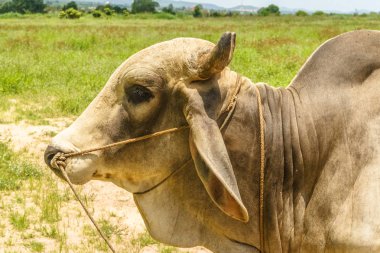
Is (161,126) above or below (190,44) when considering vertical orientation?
below

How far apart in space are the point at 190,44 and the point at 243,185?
701 millimetres

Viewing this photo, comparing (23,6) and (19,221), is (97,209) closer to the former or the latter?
(19,221)

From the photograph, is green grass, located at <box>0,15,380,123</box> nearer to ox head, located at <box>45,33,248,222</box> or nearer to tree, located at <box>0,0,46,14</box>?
ox head, located at <box>45,33,248,222</box>

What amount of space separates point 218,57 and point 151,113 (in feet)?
1.43

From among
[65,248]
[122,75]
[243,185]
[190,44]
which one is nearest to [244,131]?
[243,185]

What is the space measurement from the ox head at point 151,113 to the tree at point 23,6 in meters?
75.1

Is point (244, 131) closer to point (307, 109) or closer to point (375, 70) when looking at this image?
point (307, 109)

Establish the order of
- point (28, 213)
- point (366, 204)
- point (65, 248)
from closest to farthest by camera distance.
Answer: point (366, 204) < point (65, 248) < point (28, 213)

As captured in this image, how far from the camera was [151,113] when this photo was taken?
2.54 m

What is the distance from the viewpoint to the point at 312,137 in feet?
8.27

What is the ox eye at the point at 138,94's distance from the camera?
252 centimetres

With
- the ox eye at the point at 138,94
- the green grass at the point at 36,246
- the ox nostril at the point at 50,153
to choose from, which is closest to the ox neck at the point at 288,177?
the ox eye at the point at 138,94

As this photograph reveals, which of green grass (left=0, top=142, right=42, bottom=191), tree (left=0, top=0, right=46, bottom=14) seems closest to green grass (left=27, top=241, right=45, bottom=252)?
green grass (left=0, top=142, right=42, bottom=191)

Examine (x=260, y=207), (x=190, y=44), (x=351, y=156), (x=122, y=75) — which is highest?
(x=190, y=44)
